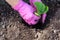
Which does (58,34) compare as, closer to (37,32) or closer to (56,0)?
(37,32)

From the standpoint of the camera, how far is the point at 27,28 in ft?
5.84

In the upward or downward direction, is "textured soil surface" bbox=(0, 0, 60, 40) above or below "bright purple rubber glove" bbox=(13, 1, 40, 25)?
below

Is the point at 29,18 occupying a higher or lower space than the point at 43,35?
higher

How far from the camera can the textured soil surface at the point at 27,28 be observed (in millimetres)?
1725

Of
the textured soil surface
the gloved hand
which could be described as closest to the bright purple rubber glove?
the gloved hand

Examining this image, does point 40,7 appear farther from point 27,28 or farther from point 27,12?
point 27,28

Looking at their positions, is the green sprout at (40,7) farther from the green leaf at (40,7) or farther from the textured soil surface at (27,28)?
the textured soil surface at (27,28)

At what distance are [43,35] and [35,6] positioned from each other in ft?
0.70

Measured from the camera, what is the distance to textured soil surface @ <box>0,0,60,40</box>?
5.66ft

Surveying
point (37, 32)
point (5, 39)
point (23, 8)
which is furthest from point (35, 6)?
point (5, 39)

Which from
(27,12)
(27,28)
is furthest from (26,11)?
(27,28)

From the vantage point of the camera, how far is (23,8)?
1672mm

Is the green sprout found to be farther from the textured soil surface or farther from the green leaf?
the textured soil surface

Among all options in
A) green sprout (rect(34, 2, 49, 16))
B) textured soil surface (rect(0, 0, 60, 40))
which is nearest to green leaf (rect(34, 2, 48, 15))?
green sprout (rect(34, 2, 49, 16))
